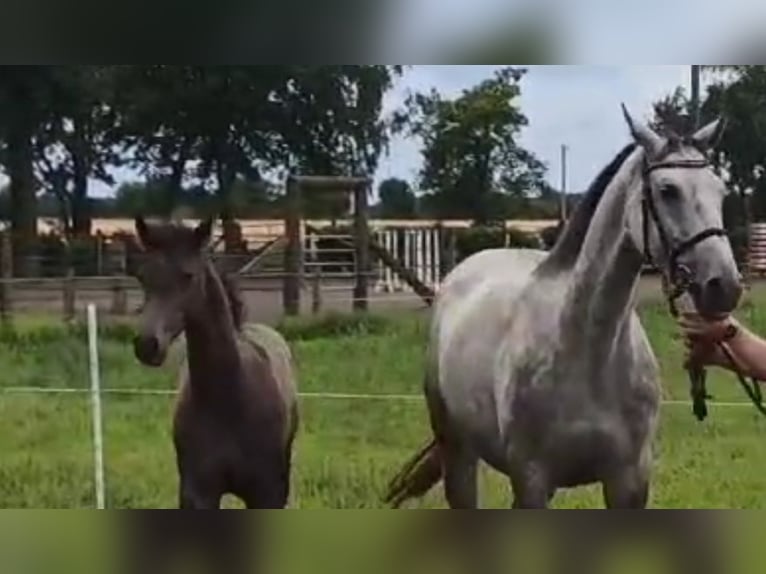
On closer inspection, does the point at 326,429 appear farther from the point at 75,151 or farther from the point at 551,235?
the point at 75,151

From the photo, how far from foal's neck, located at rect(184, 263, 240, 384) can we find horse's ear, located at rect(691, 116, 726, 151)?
91cm

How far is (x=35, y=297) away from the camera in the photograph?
2379 mm

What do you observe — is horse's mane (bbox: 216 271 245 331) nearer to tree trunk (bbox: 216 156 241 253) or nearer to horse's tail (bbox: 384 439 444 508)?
tree trunk (bbox: 216 156 241 253)

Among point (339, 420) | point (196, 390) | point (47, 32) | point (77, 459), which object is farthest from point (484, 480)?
point (47, 32)

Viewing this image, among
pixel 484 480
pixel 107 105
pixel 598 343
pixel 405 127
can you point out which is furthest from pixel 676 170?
pixel 107 105

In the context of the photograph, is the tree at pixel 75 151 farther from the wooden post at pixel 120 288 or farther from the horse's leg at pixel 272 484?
the horse's leg at pixel 272 484

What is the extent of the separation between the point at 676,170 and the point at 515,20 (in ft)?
1.36

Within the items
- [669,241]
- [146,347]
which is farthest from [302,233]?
[669,241]

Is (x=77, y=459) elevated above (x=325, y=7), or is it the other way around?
(x=325, y=7)

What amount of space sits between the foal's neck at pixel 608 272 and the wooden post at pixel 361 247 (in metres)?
0.38

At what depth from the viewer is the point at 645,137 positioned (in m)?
2.24

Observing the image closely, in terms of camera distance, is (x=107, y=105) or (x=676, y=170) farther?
(x=107, y=105)

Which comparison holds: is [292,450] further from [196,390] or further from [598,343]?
[598,343]

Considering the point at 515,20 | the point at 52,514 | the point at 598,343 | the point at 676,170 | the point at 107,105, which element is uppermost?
the point at 515,20
